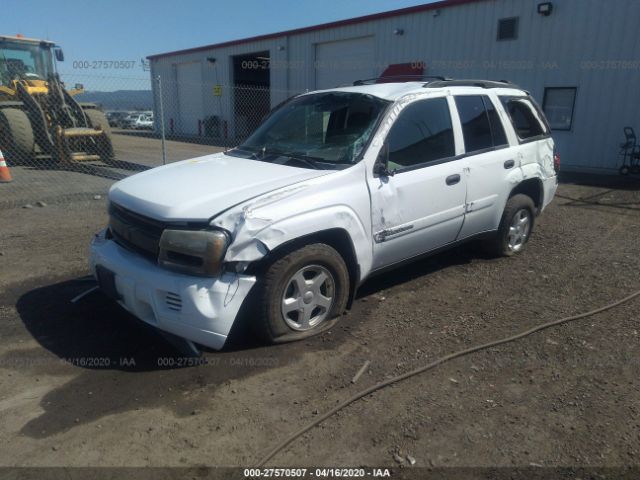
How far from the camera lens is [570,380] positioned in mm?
3008

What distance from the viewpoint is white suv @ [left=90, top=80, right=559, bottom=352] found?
2928 mm

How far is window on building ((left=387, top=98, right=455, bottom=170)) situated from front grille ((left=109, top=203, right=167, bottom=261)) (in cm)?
185

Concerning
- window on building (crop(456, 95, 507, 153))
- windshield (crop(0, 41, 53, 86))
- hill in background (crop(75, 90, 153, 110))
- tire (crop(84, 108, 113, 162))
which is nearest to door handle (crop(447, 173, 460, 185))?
window on building (crop(456, 95, 507, 153))

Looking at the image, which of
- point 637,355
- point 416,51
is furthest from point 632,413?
point 416,51

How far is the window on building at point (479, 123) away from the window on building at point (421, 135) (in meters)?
0.23

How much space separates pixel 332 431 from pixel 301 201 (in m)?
1.43

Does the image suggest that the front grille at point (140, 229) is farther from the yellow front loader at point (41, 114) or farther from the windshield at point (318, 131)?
the yellow front loader at point (41, 114)

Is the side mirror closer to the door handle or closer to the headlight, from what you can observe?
the door handle

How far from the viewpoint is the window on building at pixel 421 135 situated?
380 cm

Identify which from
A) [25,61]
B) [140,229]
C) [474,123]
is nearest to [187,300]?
[140,229]

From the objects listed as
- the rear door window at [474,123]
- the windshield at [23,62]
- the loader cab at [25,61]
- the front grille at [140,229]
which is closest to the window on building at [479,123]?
the rear door window at [474,123]

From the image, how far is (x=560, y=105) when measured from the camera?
12781 mm

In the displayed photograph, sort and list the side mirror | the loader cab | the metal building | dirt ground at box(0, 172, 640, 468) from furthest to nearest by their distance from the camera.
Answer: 1. the loader cab
2. the metal building
3. the side mirror
4. dirt ground at box(0, 172, 640, 468)

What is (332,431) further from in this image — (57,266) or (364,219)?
(57,266)
